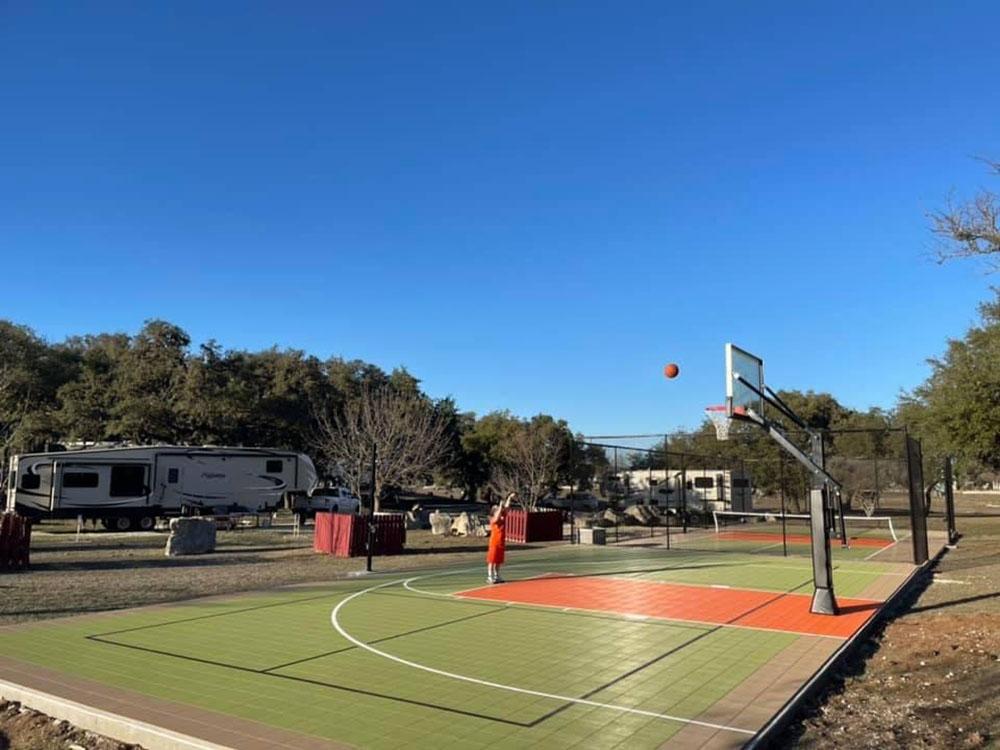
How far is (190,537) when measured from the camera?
20.1 metres

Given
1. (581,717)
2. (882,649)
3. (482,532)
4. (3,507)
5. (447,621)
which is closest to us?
(581,717)

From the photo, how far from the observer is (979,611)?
10.9 m

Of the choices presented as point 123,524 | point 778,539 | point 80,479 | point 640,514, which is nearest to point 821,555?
point 778,539

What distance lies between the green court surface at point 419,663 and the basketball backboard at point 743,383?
307 cm

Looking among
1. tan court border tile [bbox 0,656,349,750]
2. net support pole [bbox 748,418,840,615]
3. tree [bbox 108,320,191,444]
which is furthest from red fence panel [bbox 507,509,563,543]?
tree [bbox 108,320,191,444]

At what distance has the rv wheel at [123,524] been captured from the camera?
98.0 ft

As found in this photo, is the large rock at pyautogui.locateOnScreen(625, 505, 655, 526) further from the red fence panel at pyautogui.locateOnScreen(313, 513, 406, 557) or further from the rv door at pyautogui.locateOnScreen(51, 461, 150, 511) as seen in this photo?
the rv door at pyautogui.locateOnScreen(51, 461, 150, 511)

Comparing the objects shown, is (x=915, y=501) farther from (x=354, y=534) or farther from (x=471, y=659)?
(x=354, y=534)

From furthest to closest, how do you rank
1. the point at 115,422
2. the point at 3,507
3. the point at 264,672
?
the point at 115,422 < the point at 3,507 < the point at 264,672

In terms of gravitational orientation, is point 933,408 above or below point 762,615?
above

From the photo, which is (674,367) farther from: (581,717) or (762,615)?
(581,717)

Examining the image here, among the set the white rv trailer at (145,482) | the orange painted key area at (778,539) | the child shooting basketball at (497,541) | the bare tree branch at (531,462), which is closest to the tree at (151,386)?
the white rv trailer at (145,482)

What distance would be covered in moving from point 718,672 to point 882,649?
283 centimetres

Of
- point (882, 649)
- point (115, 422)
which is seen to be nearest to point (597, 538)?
point (882, 649)
